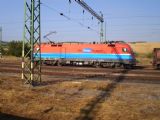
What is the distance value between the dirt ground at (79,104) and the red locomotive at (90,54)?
2224 centimetres

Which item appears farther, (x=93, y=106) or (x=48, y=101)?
(x=48, y=101)

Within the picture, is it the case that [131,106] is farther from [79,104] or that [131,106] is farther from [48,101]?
[48,101]

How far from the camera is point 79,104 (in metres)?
14.0

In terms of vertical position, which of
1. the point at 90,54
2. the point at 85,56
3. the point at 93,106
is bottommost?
the point at 93,106

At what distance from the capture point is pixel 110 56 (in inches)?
1656

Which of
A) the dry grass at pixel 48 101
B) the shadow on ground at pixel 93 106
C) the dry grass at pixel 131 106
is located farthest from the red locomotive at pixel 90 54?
the shadow on ground at pixel 93 106

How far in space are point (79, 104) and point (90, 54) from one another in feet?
97.1

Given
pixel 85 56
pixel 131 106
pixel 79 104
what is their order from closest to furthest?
pixel 131 106, pixel 79 104, pixel 85 56

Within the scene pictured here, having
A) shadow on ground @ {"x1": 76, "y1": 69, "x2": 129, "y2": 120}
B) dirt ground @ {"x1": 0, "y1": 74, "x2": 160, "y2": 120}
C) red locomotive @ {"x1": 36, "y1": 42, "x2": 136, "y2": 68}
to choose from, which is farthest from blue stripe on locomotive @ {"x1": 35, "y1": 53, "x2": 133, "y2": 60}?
shadow on ground @ {"x1": 76, "y1": 69, "x2": 129, "y2": 120}

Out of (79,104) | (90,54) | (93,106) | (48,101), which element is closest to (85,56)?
(90,54)

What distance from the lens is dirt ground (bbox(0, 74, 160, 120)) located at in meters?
12.0

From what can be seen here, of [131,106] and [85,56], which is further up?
[85,56]

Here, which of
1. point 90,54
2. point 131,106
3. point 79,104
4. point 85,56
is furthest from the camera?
point 85,56

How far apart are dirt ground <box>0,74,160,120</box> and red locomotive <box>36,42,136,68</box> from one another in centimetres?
2224
